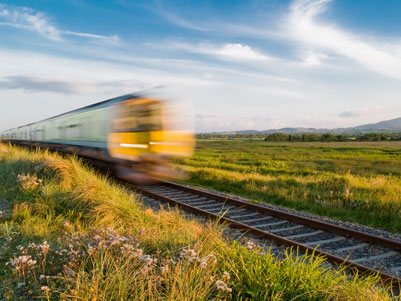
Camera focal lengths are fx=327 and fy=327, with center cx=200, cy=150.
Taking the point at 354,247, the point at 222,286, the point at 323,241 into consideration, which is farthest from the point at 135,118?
the point at 222,286

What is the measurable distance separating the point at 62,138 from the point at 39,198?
38.7 feet

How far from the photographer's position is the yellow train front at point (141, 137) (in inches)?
448

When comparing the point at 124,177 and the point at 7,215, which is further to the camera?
the point at 124,177

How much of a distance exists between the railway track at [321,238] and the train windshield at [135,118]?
3.32 metres

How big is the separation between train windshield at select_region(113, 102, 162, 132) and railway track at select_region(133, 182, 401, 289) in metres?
3.32

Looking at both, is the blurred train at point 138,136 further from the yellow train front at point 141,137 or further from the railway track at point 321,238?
the railway track at point 321,238

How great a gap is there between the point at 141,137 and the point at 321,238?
7172 mm

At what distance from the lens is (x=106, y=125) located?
11891 mm

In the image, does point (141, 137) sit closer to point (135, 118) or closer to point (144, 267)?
point (135, 118)

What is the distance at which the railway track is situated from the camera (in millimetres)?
4945

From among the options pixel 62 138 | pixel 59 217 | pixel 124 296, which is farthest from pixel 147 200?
pixel 62 138

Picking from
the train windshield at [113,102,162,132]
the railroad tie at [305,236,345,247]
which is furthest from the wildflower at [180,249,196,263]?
the train windshield at [113,102,162,132]


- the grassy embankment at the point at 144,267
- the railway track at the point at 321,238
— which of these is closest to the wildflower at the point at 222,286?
the grassy embankment at the point at 144,267

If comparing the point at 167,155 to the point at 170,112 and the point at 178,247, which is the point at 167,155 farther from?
the point at 178,247
